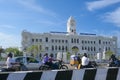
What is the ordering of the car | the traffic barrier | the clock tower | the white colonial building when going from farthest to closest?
the clock tower → the white colonial building → the car → the traffic barrier

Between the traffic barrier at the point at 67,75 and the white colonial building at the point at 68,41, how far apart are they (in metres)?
119

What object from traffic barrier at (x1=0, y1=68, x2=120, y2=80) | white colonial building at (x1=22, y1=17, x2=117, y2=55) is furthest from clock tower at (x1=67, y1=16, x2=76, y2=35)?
traffic barrier at (x1=0, y1=68, x2=120, y2=80)

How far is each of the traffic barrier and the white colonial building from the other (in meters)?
119

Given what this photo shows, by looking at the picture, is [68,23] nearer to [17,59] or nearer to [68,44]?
A: [68,44]

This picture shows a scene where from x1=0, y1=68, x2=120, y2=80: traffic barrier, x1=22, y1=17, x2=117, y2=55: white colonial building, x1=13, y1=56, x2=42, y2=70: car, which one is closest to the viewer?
x1=0, y1=68, x2=120, y2=80: traffic barrier

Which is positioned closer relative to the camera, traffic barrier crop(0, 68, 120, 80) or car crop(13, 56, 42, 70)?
traffic barrier crop(0, 68, 120, 80)

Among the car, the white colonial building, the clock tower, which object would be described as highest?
the clock tower

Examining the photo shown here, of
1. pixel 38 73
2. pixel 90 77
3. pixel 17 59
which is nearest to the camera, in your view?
pixel 38 73

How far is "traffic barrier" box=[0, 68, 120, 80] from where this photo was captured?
6469 mm

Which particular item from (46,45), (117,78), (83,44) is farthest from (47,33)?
(117,78)

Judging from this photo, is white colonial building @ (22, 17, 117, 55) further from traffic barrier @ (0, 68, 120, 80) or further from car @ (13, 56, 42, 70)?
traffic barrier @ (0, 68, 120, 80)

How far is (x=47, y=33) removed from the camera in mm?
136375

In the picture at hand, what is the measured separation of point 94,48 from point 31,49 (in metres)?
44.7

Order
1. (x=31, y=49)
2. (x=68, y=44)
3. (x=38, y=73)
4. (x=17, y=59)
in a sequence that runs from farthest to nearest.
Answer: (x=68, y=44)
(x=31, y=49)
(x=17, y=59)
(x=38, y=73)
